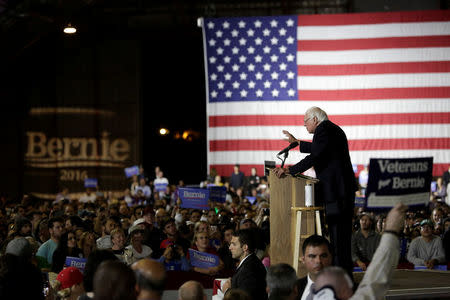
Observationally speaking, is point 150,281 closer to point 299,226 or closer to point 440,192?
point 299,226

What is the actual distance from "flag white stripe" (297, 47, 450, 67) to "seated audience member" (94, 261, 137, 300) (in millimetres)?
17953

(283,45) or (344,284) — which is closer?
(344,284)

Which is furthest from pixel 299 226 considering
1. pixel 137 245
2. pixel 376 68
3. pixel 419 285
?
pixel 376 68

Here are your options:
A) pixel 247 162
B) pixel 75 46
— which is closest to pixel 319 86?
pixel 247 162

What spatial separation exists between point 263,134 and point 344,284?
57.8 feet

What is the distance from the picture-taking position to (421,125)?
20.3 metres

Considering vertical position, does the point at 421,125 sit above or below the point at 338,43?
below

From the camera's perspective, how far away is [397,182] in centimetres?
446

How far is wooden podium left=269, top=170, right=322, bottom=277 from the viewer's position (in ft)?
20.7

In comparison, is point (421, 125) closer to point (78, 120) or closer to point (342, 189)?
point (78, 120)

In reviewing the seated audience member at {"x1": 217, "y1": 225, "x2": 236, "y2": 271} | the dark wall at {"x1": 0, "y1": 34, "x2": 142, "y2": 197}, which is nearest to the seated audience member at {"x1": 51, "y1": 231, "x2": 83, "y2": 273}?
the seated audience member at {"x1": 217, "y1": 225, "x2": 236, "y2": 271}

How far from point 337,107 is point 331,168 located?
1478cm

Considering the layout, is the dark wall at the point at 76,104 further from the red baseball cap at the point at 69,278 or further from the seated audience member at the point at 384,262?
the seated audience member at the point at 384,262

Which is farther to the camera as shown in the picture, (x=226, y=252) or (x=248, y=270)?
(x=226, y=252)
